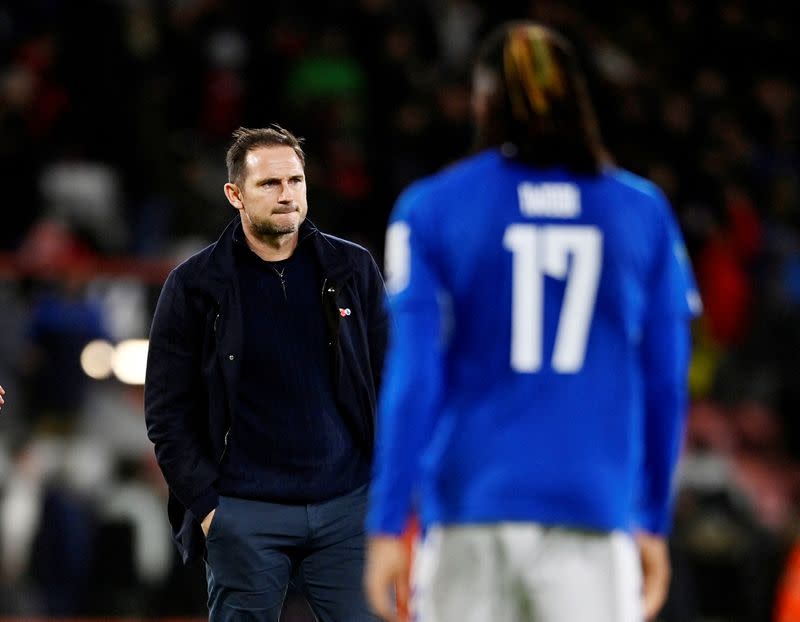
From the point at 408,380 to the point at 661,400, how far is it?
0.55 meters

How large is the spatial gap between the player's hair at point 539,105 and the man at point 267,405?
1.87 m

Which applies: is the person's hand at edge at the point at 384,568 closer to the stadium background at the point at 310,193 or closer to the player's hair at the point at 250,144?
the player's hair at the point at 250,144

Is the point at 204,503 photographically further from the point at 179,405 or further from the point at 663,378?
the point at 663,378

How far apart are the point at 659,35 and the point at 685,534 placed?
625cm

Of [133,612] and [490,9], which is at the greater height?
[490,9]

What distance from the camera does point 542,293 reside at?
10.4ft

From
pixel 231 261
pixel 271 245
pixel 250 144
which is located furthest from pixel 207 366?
pixel 250 144

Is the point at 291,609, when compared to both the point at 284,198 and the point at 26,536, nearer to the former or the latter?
the point at 26,536

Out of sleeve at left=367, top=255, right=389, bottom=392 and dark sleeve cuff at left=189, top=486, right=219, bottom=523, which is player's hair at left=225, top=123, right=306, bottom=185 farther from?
dark sleeve cuff at left=189, top=486, right=219, bottom=523

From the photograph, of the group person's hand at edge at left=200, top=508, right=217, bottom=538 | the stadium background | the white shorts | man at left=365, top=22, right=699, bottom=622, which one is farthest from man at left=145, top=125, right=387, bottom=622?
the stadium background

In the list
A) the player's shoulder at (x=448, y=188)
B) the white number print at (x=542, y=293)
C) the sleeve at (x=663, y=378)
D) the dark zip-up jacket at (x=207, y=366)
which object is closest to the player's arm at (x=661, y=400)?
the sleeve at (x=663, y=378)

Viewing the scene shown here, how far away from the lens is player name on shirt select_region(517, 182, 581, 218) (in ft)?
10.5

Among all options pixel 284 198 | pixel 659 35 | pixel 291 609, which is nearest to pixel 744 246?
pixel 659 35

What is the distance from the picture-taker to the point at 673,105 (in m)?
13.3
